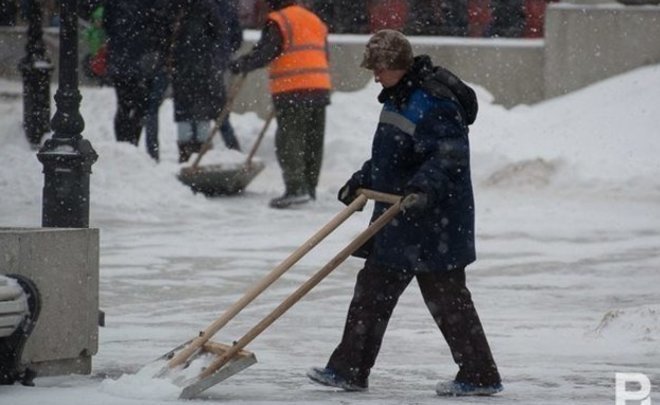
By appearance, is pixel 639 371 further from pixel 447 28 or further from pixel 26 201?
pixel 447 28

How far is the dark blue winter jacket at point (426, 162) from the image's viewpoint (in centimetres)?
731

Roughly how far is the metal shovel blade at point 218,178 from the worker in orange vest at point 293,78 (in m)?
0.67

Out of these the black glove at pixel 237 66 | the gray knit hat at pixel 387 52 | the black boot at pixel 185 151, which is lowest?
the black boot at pixel 185 151

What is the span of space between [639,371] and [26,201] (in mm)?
7736

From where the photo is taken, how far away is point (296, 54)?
15.7 meters

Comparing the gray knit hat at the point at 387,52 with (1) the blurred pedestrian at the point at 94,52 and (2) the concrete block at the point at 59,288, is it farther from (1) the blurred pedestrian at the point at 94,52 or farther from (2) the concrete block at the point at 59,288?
(1) the blurred pedestrian at the point at 94,52

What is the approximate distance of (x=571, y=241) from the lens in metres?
13.7

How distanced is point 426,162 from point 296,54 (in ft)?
28.1

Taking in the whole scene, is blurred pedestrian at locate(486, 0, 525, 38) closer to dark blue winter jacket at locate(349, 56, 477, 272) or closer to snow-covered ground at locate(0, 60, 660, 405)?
snow-covered ground at locate(0, 60, 660, 405)

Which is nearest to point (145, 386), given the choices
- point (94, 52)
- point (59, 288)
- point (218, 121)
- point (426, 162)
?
point (59, 288)

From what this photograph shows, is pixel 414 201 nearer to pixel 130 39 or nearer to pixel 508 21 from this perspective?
pixel 130 39

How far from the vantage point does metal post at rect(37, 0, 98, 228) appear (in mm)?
9023

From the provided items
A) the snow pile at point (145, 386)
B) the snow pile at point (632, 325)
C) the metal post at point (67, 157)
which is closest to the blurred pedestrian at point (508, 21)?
the snow pile at point (632, 325)

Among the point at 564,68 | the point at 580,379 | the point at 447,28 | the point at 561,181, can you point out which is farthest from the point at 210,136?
the point at 580,379
